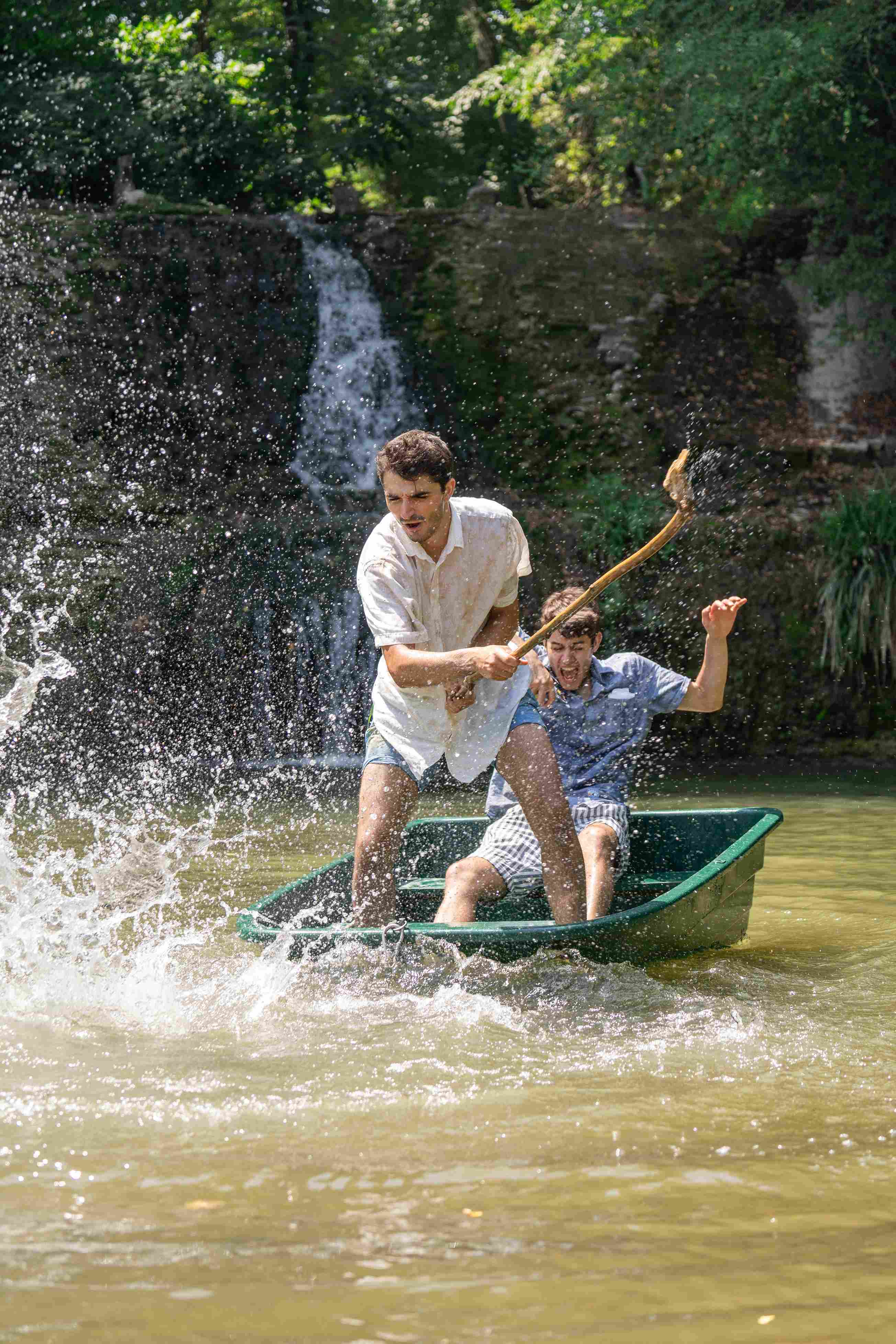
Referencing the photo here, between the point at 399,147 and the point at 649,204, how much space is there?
4112 millimetres

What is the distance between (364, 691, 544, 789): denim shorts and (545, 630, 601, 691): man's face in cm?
72

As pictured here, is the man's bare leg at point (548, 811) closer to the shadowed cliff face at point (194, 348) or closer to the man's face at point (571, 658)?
the man's face at point (571, 658)

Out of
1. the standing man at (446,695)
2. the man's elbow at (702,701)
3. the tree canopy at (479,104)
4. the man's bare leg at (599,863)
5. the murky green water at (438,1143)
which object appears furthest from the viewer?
the tree canopy at (479,104)

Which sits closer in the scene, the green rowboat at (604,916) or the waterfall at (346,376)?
the green rowboat at (604,916)

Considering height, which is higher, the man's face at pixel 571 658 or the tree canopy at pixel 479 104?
the tree canopy at pixel 479 104

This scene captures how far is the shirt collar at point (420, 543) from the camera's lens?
182 inches

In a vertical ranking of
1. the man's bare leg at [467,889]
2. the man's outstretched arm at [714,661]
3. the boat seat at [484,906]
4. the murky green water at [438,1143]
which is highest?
the man's outstretched arm at [714,661]

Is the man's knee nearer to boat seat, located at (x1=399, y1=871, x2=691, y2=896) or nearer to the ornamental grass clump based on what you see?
boat seat, located at (x1=399, y1=871, x2=691, y2=896)

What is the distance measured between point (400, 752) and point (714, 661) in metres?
1.31

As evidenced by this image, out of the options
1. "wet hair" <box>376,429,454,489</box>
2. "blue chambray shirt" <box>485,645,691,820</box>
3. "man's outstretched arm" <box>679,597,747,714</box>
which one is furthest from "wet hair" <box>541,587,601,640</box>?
"wet hair" <box>376,429,454,489</box>

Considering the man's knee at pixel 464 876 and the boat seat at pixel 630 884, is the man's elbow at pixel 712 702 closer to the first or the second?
the boat seat at pixel 630 884

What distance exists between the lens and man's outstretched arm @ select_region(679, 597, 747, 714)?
5.31 m

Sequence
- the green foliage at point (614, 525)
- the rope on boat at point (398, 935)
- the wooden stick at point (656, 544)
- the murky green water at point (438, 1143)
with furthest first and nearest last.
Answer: the green foliage at point (614, 525) < the rope on boat at point (398, 935) < the wooden stick at point (656, 544) < the murky green water at point (438, 1143)

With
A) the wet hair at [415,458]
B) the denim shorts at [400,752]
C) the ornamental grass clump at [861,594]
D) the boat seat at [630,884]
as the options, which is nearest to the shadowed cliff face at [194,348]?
the ornamental grass clump at [861,594]
